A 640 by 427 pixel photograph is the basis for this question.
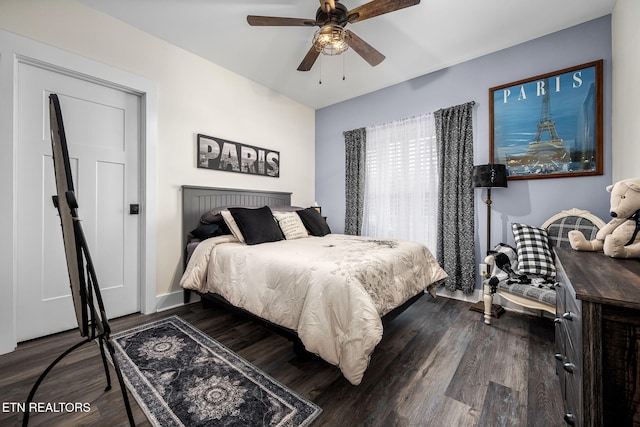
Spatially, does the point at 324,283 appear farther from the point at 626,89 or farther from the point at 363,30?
the point at 626,89

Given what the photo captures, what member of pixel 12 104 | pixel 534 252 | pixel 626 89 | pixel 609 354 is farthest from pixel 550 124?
pixel 12 104

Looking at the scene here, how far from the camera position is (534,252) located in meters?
2.34

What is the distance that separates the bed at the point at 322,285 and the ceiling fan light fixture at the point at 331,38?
1722 millimetres

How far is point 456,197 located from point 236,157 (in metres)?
2.81

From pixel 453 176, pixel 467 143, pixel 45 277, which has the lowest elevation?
pixel 45 277

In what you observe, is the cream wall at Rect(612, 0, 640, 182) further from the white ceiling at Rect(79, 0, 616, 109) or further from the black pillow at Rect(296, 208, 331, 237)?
the black pillow at Rect(296, 208, 331, 237)

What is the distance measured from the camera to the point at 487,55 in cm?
293

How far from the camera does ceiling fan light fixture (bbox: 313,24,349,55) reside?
201cm

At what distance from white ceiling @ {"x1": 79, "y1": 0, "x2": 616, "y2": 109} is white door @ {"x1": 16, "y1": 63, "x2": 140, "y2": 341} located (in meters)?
0.83

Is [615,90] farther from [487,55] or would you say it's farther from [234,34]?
Result: [234,34]

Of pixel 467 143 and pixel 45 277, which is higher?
pixel 467 143

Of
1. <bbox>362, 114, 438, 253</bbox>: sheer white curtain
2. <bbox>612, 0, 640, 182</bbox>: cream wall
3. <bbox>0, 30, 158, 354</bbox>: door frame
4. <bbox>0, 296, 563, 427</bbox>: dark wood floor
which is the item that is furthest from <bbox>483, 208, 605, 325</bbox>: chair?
<bbox>0, 30, 158, 354</bbox>: door frame

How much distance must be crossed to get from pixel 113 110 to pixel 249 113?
60.2 inches

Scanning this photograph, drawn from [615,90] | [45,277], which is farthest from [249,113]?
[615,90]
